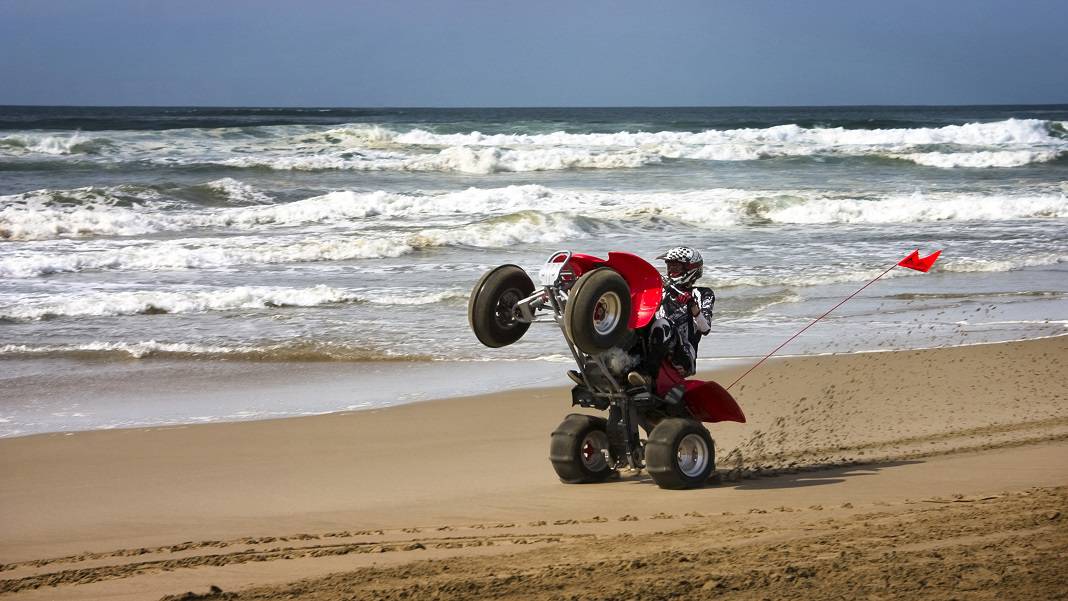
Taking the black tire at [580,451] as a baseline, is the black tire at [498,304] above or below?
above

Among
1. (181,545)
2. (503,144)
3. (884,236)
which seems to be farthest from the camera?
(503,144)

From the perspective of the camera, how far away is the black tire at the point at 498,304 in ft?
21.2

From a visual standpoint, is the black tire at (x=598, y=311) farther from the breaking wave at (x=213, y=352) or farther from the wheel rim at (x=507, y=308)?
the breaking wave at (x=213, y=352)

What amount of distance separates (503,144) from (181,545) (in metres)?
45.1

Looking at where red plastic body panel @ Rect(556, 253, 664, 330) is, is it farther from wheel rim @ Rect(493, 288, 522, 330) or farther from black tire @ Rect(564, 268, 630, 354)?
wheel rim @ Rect(493, 288, 522, 330)

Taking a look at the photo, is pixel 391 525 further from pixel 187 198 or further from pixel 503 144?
pixel 503 144

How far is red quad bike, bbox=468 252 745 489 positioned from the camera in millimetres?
6043

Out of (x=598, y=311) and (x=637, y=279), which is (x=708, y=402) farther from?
(x=598, y=311)

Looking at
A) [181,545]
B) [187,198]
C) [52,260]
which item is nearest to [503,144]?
[187,198]

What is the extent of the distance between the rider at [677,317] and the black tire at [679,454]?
1.02 feet

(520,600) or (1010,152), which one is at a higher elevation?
(1010,152)

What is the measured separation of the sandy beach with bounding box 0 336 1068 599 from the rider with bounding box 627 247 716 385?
77 centimetres

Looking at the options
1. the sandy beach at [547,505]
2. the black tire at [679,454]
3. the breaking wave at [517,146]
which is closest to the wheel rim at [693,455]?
the black tire at [679,454]

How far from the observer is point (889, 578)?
14.6 feet
